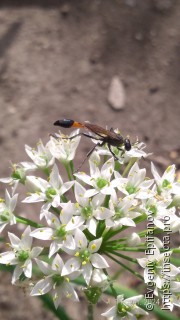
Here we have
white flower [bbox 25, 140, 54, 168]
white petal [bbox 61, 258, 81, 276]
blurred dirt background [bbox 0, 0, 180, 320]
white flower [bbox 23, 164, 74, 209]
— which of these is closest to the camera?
white petal [bbox 61, 258, 81, 276]

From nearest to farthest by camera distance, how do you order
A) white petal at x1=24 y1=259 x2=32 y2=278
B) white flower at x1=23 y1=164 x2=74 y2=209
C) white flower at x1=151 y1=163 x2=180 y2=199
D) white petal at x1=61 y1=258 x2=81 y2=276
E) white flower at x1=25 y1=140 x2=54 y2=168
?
white petal at x1=61 y1=258 x2=81 y2=276 → white petal at x1=24 y1=259 x2=32 y2=278 → white flower at x1=23 y1=164 x2=74 y2=209 → white flower at x1=151 y1=163 x2=180 y2=199 → white flower at x1=25 y1=140 x2=54 y2=168

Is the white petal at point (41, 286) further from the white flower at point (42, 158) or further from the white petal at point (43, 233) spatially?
the white flower at point (42, 158)

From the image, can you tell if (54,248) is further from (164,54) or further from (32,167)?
(164,54)

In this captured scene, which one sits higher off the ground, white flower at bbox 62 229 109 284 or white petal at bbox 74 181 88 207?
white petal at bbox 74 181 88 207

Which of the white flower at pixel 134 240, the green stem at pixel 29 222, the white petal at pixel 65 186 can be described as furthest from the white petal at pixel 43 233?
the white flower at pixel 134 240

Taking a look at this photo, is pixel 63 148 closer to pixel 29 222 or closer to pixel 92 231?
pixel 29 222

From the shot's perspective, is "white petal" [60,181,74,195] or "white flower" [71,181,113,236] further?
"white petal" [60,181,74,195]

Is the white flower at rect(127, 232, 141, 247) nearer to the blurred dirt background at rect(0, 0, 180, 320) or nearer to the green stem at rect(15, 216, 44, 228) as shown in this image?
the green stem at rect(15, 216, 44, 228)

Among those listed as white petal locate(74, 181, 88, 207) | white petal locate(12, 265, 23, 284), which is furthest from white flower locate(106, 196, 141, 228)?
white petal locate(12, 265, 23, 284)
